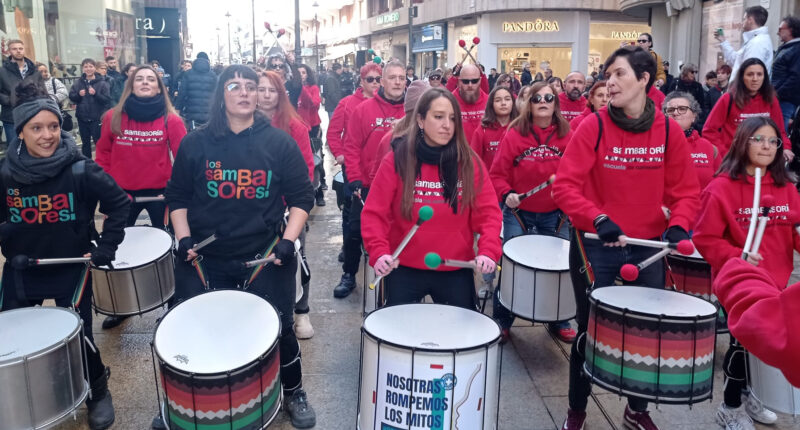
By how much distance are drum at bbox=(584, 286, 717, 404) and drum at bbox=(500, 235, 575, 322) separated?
1.21 m

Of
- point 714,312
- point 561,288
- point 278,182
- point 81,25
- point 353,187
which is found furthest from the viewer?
point 81,25

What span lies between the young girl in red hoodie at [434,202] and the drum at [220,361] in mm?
740

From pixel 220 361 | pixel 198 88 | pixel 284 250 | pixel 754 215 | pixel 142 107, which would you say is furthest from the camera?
pixel 198 88

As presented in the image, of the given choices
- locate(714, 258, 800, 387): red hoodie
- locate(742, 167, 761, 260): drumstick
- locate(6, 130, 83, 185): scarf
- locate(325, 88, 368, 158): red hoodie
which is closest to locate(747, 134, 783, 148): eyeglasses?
locate(742, 167, 761, 260): drumstick

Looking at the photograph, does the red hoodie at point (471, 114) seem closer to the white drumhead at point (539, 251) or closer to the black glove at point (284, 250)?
the white drumhead at point (539, 251)

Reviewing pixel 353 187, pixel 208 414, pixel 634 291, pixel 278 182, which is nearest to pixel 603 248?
pixel 634 291

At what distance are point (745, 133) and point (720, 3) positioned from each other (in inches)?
576

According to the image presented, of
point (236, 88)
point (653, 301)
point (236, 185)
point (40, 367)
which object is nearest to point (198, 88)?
point (236, 88)

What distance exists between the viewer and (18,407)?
2975 mm

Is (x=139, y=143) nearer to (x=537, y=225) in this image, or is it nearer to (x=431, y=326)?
(x=537, y=225)

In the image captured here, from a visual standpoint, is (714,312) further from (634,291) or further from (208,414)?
(208,414)

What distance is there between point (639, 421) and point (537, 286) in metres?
1.07

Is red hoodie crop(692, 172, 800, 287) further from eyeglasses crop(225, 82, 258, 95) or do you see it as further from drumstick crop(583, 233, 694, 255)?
eyeglasses crop(225, 82, 258, 95)

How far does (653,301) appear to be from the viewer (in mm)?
3273
